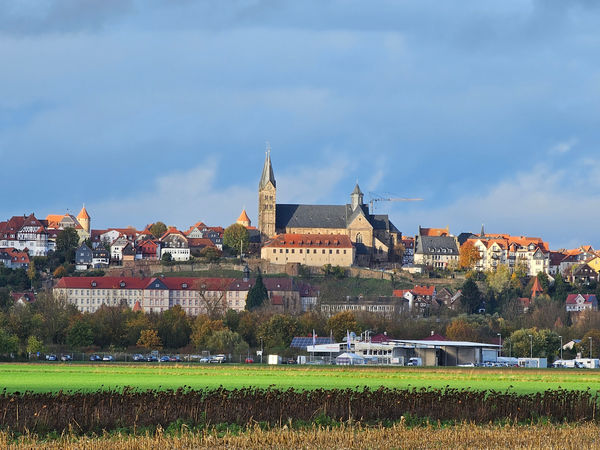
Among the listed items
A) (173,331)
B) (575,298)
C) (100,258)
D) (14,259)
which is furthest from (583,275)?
(14,259)

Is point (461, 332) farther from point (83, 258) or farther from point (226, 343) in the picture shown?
point (83, 258)

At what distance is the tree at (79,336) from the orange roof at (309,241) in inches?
2819

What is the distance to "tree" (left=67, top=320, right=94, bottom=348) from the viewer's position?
114562 millimetres

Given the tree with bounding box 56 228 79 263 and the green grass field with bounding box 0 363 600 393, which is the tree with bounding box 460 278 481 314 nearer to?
the tree with bounding box 56 228 79 263

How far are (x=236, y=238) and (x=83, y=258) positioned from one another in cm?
2342

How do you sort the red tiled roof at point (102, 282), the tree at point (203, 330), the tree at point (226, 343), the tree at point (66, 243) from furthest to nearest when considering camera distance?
1. the tree at point (66, 243)
2. the red tiled roof at point (102, 282)
3. the tree at point (203, 330)
4. the tree at point (226, 343)

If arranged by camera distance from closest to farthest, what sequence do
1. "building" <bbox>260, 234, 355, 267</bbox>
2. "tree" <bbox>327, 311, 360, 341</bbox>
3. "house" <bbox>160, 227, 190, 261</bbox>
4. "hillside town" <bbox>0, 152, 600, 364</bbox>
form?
"tree" <bbox>327, 311, 360, 341</bbox> → "hillside town" <bbox>0, 152, 600, 364</bbox> → "building" <bbox>260, 234, 355, 267</bbox> → "house" <bbox>160, 227, 190, 261</bbox>

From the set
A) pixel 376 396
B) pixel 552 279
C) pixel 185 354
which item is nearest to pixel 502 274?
pixel 552 279

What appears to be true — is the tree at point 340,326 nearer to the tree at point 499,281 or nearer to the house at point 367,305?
the house at point 367,305

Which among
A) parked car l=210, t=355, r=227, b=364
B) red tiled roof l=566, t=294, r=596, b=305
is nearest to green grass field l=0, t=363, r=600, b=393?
parked car l=210, t=355, r=227, b=364

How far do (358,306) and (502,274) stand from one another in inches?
1133

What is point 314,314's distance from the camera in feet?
459

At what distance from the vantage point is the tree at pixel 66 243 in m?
190

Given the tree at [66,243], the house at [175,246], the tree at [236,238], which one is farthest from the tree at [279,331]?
the tree at [66,243]
